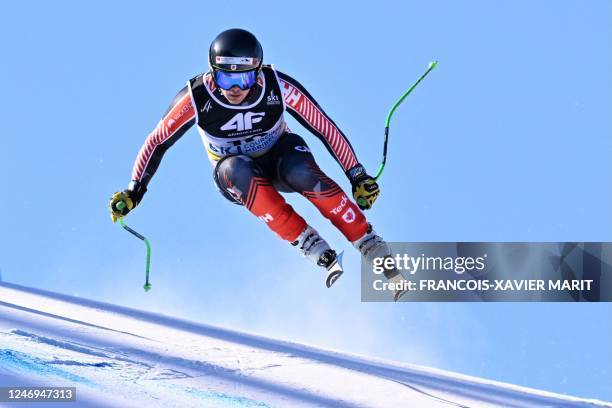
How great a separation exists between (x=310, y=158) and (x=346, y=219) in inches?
21.5

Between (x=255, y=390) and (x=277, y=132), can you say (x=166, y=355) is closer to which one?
(x=255, y=390)

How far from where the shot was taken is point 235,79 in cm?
703

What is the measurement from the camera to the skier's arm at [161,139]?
24.2ft

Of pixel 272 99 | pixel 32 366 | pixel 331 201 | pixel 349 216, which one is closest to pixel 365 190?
pixel 349 216

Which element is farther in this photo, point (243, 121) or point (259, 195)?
point (243, 121)

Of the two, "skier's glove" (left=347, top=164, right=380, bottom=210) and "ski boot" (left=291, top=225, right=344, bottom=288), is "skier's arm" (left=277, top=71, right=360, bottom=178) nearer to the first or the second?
"skier's glove" (left=347, top=164, right=380, bottom=210)

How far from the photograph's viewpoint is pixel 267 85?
7.36m

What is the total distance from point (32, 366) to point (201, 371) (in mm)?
1478

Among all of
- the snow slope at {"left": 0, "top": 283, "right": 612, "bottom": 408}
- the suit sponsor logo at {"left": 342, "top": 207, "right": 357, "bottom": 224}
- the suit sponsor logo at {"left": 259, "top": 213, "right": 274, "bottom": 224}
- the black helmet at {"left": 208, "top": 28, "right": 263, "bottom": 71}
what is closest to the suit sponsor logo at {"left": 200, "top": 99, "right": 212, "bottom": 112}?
the black helmet at {"left": 208, "top": 28, "right": 263, "bottom": 71}

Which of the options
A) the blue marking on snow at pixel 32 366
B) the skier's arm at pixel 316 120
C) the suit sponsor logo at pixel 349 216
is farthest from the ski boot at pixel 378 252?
the blue marking on snow at pixel 32 366

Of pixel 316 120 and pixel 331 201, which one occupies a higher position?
pixel 316 120

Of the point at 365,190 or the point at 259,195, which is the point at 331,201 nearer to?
the point at 365,190

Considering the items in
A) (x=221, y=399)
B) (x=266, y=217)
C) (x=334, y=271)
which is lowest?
(x=221, y=399)

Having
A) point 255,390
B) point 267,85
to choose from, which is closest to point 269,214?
point 267,85
